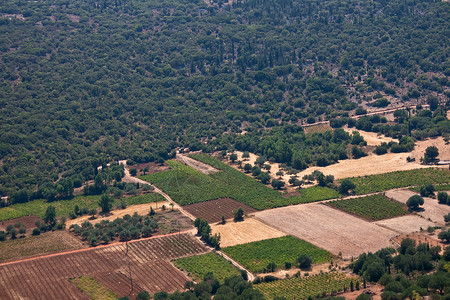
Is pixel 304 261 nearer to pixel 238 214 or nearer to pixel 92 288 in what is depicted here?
pixel 238 214

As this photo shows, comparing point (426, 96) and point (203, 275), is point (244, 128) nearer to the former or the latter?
point (426, 96)

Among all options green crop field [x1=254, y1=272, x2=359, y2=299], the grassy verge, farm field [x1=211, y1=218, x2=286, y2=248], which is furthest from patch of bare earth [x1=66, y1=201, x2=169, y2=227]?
green crop field [x1=254, y1=272, x2=359, y2=299]

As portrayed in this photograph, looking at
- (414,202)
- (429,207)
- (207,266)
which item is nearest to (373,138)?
(429,207)

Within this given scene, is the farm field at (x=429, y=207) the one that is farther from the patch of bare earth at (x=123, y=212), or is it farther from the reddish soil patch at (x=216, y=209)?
the patch of bare earth at (x=123, y=212)

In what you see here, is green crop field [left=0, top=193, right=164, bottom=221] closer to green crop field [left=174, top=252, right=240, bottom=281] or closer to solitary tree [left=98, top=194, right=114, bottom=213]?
solitary tree [left=98, top=194, right=114, bottom=213]

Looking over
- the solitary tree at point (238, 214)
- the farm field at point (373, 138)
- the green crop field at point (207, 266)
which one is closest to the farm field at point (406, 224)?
the solitary tree at point (238, 214)

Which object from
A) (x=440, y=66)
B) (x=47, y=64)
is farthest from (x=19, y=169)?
(x=440, y=66)
